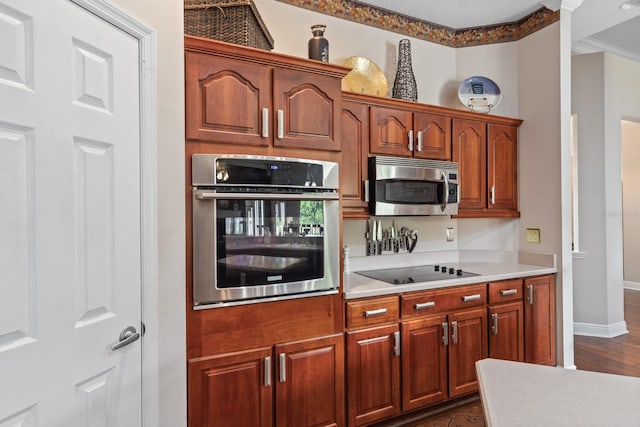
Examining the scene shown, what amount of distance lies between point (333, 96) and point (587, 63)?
352 cm

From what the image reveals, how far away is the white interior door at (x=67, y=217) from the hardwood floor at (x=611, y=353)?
3.55 metres

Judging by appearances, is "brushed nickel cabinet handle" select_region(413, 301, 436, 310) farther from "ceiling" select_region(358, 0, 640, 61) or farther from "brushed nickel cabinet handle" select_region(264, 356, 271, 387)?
"ceiling" select_region(358, 0, 640, 61)

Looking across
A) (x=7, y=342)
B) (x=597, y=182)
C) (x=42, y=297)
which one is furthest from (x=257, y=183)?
(x=597, y=182)

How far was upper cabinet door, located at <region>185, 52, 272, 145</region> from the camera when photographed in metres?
1.77

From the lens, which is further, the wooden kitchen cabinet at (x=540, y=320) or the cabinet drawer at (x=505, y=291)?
the wooden kitchen cabinet at (x=540, y=320)

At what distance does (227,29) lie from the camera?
1945 mm

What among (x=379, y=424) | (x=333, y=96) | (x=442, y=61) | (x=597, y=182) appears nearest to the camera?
(x=333, y=96)

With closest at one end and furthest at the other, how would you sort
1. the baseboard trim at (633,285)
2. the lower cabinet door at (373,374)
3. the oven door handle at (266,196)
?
the oven door handle at (266,196) < the lower cabinet door at (373,374) < the baseboard trim at (633,285)

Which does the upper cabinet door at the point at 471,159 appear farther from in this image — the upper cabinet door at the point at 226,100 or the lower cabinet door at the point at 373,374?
the upper cabinet door at the point at 226,100

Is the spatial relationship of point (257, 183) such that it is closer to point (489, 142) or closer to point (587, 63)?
point (489, 142)

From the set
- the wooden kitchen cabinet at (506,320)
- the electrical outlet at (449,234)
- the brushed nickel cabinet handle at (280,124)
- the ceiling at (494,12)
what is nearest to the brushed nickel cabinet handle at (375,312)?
the wooden kitchen cabinet at (506,320)

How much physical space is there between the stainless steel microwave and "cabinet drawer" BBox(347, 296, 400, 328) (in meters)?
0.62

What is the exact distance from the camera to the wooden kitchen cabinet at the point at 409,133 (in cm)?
264

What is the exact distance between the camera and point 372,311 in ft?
7.33
